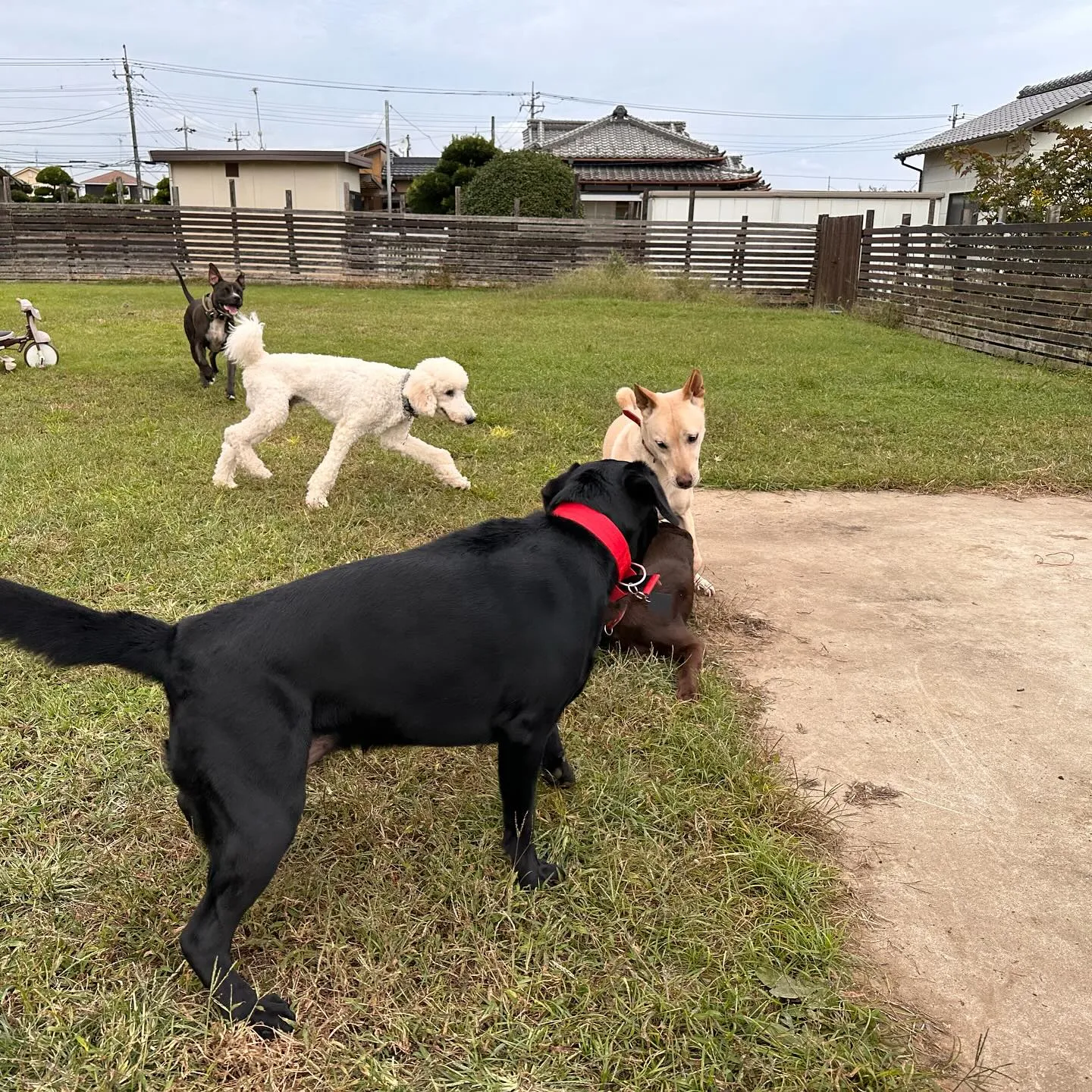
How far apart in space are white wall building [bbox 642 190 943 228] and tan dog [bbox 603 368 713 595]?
75.8 ft

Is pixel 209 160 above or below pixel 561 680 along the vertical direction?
above

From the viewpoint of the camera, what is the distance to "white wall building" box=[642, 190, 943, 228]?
25969 mm

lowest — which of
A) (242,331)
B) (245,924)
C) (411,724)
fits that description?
(245,924)

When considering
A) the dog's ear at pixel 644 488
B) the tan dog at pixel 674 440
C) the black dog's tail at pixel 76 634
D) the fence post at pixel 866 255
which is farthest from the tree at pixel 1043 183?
the black dog's tail at pixel 76 634

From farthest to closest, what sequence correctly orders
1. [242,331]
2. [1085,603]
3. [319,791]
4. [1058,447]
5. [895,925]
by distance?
[1058,447]
[242,331]
[1085,603]
[319,791]
[895,925]

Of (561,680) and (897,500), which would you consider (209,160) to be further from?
(561,680)

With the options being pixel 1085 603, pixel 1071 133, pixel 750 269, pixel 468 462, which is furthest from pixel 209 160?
pixel 1085 603

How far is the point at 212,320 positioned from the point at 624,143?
33145 mm

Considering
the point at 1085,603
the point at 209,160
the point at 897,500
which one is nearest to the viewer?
the point at 1085,603

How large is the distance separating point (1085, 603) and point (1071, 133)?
48.1 ft

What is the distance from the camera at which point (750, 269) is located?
1992 centimetres

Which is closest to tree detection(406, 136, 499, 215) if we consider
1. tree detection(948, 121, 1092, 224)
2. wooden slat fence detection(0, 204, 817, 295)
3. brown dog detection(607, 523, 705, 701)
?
wooden slat fence detection(0, 204, 817, 295)

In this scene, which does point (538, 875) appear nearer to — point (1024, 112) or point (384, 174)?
point (1024, 112)

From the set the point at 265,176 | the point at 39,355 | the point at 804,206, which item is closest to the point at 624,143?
the point at 804,206
